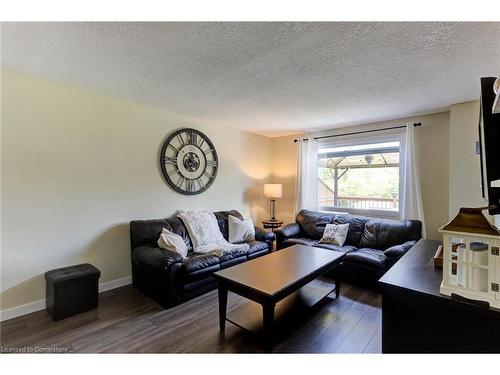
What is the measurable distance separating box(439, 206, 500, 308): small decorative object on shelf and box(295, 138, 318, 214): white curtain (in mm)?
3518

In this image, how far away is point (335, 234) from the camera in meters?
3.73

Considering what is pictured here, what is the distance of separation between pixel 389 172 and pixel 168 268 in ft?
11.6

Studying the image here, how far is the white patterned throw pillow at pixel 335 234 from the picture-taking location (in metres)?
3.66

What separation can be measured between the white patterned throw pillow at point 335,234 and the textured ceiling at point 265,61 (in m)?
1.74

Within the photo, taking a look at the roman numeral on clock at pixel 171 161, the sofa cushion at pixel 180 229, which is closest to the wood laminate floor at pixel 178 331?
the sofa cushion at pixel 180 229

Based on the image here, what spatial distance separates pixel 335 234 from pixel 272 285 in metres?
2.06

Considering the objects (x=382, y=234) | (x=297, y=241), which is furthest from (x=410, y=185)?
(x=297, y=241)

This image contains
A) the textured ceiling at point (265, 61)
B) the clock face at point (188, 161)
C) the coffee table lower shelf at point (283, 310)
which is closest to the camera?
the textured ceiling at point (265, 61)

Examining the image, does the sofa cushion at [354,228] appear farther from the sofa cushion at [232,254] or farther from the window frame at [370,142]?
the sofa cushion at [232,254]

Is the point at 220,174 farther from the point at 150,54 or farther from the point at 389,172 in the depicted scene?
the point at 389,172

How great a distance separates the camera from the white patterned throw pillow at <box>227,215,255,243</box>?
12.3 ft

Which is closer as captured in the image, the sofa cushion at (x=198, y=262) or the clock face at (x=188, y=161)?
the sofa cushion at (x=198, y=262)

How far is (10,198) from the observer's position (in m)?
2.34
